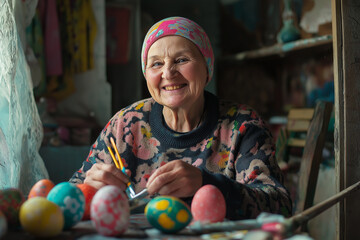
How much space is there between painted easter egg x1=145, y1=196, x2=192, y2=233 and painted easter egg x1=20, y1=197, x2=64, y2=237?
0.63 ft

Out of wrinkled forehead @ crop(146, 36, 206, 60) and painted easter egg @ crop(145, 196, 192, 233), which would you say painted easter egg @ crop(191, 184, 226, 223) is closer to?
painted easter egg @ crop(145, 196, 192, 233)

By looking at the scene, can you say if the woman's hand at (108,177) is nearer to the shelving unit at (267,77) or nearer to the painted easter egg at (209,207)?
the painted easter egg at (209,207)

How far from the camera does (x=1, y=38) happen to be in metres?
1.64

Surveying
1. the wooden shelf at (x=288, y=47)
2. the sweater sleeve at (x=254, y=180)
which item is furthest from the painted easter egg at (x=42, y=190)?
the wooden shelf at (x=288, y=47)

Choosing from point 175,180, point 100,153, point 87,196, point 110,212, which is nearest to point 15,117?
point 100,153

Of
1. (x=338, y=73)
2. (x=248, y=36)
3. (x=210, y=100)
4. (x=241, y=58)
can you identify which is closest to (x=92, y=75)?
(x=241, y=58)

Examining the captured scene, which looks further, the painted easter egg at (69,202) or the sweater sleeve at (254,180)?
the sweater sleeve at (254,180)

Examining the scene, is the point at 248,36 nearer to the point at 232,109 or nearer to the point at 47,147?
the point at 47,147

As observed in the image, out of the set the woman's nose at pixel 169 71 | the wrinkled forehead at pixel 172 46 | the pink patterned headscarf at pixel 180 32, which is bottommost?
the woman's nose at pixel 169 71

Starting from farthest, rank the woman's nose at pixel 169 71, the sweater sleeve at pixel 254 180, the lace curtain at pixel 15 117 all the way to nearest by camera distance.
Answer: the lace curtain at pixel 15 117 < the woman's nose at pixel 169 71 < the sweater sleeve at pixel 254 180

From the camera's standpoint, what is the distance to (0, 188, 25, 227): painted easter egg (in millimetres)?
886

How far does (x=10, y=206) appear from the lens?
898mm

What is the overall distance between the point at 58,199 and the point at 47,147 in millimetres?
2068

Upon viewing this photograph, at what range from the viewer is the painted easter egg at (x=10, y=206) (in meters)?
0.89
